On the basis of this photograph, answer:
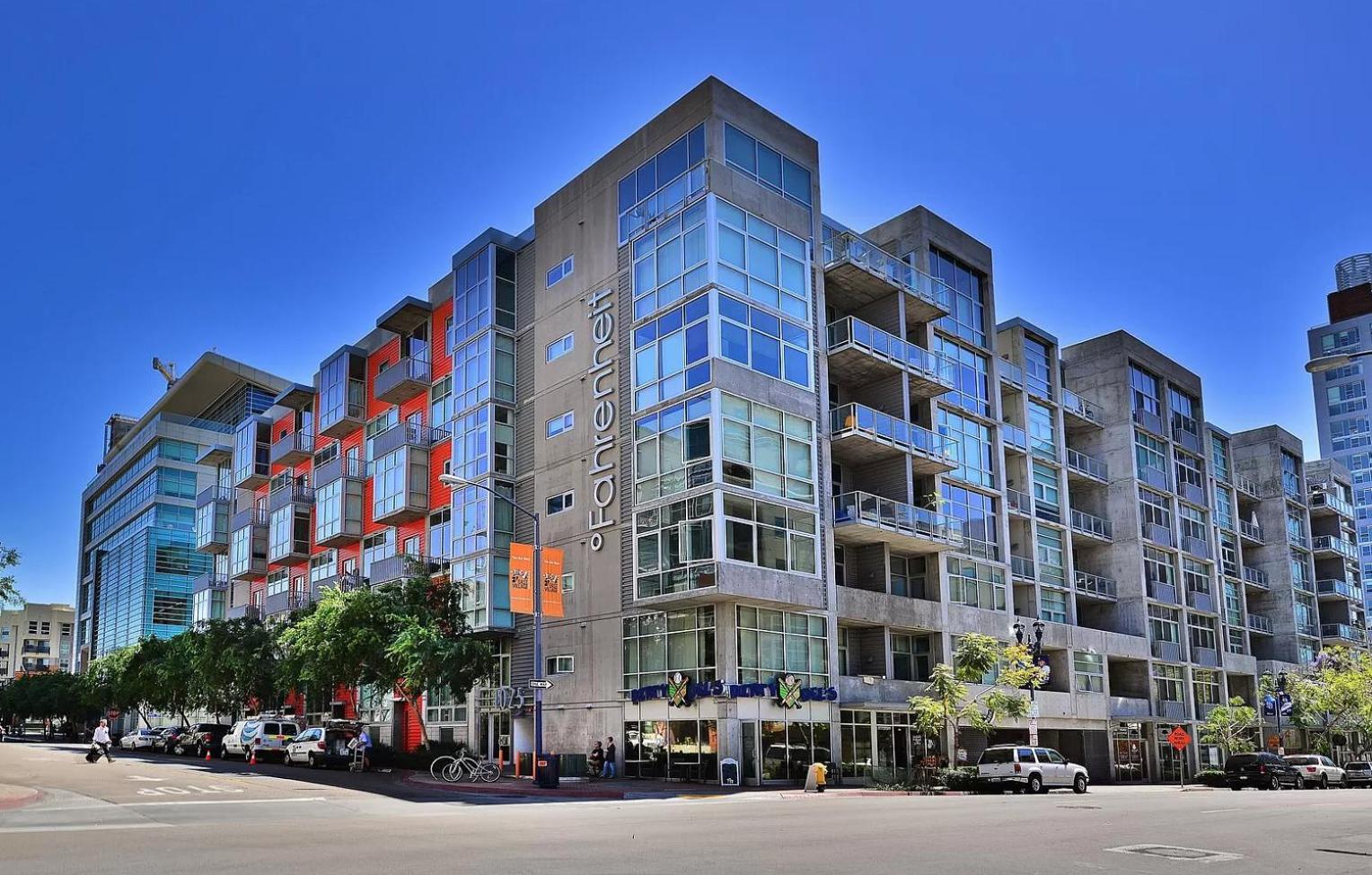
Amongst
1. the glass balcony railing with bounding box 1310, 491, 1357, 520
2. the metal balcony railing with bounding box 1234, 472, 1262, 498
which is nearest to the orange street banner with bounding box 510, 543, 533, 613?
the metal balcony railing with bounding box 1234, 472, 1262, 498

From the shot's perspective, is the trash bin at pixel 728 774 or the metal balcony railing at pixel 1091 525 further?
the metal balcony railing at pixel 1091 525

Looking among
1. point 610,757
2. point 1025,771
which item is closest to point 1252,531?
point 1025,771

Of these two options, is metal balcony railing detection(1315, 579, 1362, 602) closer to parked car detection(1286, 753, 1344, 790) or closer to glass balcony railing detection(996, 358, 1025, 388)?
glass balcony railing detection(996, 358, 1025, 388)

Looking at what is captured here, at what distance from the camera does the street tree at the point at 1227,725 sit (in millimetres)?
62000

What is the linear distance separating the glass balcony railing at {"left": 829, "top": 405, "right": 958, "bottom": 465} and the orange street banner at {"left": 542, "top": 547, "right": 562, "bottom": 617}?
12.8m

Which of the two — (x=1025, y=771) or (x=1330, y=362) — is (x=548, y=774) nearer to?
(x=1025, y=771)

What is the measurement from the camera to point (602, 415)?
150 feet

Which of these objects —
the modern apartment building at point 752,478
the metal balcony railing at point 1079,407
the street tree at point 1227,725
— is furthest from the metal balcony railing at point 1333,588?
the metal balcony railing at point 1079,407

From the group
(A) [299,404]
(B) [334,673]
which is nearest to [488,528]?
(B) [334,673]

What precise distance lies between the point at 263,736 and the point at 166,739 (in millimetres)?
20202

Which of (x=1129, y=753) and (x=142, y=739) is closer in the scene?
(x=1129, y=753)

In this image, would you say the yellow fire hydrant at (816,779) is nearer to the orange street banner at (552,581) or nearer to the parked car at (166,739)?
the orange street banner at (552,581)

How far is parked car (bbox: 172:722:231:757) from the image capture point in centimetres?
5600

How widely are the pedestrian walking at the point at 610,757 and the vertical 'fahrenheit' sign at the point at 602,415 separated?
23.8 ft
